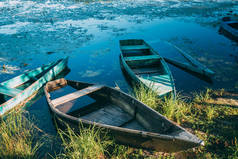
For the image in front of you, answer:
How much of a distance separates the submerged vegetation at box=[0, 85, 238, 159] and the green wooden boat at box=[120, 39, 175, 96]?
0.67m

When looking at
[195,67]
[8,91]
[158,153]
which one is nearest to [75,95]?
[8,91]

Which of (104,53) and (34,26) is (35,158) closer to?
(104,53)

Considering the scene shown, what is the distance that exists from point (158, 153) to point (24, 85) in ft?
22.1

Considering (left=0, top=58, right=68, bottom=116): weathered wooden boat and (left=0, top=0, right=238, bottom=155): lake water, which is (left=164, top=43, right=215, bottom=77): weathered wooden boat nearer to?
(left=0, top=0, right=238, bottom=155): lake water

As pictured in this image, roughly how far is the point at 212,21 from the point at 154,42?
7.86 m

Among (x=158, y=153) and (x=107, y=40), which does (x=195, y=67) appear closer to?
(x=158, y=153)

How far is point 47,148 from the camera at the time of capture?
14.3 feet

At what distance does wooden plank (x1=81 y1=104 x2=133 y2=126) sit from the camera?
4.66 m

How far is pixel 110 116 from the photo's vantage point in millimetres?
4891

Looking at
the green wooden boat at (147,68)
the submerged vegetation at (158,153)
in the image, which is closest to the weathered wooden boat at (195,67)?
the green wooden boat at (147,68)

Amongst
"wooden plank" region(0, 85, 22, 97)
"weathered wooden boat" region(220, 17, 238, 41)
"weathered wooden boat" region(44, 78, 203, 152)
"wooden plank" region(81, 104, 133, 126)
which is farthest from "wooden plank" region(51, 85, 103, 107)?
"weathered wooden boat" region(220, 17, 238, 41)

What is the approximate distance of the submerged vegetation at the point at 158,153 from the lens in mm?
3418

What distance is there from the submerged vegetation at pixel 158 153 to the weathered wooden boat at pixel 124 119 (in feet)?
1.28

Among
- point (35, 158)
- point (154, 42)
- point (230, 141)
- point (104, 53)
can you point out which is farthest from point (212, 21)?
point (35, 158)
